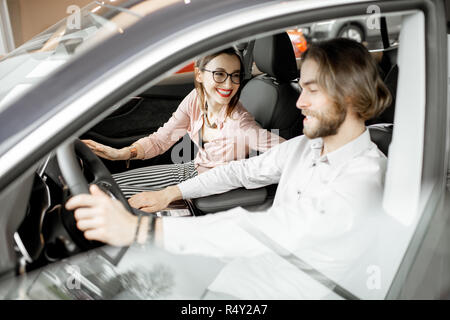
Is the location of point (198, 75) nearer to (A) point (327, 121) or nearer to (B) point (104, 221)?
(A) point (327, 121)

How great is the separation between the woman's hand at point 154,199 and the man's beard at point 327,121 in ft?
2.30

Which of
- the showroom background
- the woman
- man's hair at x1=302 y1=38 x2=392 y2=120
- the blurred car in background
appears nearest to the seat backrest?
the woman

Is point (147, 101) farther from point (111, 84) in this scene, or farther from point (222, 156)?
point (111, 84)

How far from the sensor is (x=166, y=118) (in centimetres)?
240

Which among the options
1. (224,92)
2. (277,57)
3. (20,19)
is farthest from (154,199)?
(20,19)

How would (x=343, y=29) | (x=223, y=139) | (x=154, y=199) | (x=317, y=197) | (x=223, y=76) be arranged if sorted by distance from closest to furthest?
(x=317, y=197) < (x=343, y=29) < (x=154, y=199) < (x=223, y=76) < (x=223, y=139)

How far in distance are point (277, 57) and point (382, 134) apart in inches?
26.5

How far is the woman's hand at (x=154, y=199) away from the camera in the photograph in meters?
1.51

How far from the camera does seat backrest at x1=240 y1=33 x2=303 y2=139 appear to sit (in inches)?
70.4

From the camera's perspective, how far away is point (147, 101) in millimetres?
2426

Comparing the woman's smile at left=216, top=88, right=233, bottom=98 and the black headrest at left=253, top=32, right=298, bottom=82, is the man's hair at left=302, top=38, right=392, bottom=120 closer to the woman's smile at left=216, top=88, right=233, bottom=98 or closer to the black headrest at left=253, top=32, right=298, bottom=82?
the black headrest at left=253, top=32, right=298, bottom=82

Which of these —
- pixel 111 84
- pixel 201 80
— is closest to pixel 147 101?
pixel 201 80

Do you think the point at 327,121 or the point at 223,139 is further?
the point at 223,139

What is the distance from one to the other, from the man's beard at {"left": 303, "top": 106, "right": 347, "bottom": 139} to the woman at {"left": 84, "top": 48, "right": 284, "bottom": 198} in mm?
675
